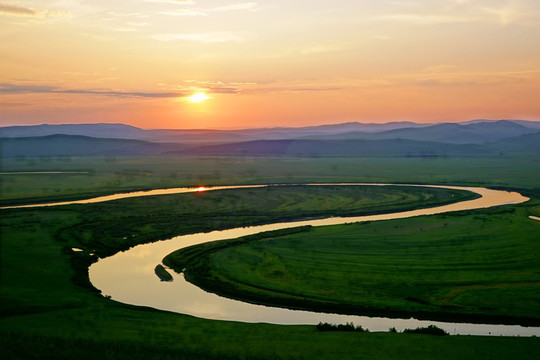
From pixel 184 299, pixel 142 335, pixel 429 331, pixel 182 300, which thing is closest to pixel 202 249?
pixel 184 299

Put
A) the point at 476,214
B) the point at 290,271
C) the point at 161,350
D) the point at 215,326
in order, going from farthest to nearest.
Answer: the point at 476,214, the point at 290,271, the point at 215,326, the point at 161,350

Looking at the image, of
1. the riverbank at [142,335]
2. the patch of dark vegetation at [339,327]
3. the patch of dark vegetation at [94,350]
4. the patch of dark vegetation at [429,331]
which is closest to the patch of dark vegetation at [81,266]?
the riverbank at [142,335]

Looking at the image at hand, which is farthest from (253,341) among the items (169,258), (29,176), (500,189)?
(29,176)

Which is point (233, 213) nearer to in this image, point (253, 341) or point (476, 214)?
point (476, 214)

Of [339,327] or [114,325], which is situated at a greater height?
[339,327]

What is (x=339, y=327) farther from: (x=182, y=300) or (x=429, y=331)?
(x=182, y=300)

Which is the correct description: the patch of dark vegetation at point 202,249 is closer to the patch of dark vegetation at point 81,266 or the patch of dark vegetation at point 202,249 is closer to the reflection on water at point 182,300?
the reflection on water at point 182,300
